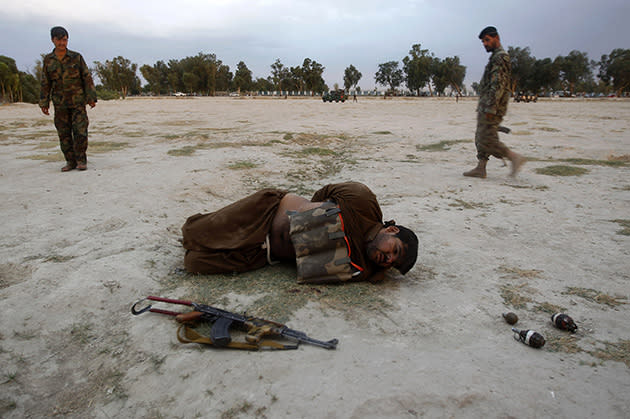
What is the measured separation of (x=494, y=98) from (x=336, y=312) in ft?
14.3

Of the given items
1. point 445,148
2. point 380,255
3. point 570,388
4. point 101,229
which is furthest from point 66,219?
point 445,148

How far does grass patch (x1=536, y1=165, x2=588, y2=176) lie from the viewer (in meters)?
5.50

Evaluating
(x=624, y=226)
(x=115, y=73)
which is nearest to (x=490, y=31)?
(x=624, y=226)

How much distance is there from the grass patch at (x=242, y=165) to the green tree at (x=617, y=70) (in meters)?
67.1

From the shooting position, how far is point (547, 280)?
2.41 m

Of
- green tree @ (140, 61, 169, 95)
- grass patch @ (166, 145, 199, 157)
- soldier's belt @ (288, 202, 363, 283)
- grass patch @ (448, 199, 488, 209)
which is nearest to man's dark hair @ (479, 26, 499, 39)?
grass patch @ (448, 199, 488, 209)

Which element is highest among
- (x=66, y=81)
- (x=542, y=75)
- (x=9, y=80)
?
(x=542, y=75)

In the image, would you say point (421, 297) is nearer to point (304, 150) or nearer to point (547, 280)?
point (547, 280)

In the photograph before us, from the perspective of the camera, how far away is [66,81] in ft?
16.1

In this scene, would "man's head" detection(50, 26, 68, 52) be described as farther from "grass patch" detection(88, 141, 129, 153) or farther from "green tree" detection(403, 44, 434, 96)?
"green tree" detection(403, 44, 434, 96)

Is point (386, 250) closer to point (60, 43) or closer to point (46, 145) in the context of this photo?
point (60, 43)

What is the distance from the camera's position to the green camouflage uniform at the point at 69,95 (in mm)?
4898

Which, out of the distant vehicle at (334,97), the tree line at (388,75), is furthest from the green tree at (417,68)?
the distant vehicle at (334,97)

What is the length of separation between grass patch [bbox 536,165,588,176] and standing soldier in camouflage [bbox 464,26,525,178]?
38.1 inches
